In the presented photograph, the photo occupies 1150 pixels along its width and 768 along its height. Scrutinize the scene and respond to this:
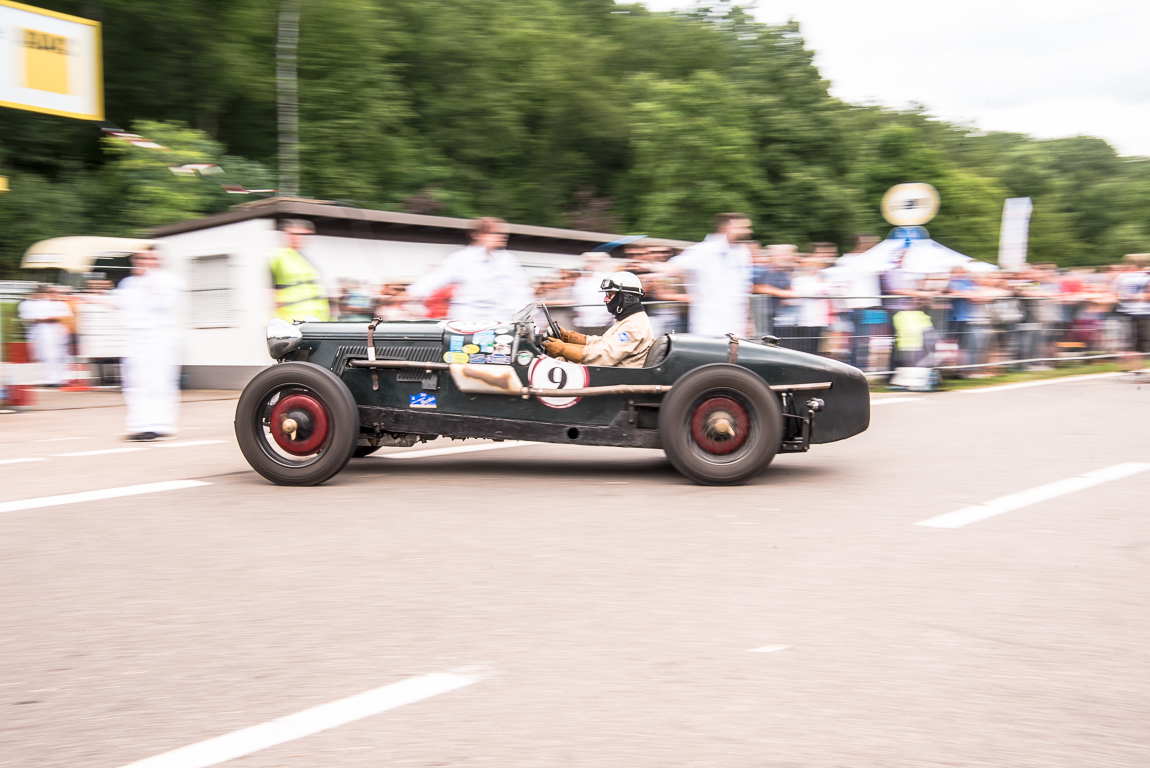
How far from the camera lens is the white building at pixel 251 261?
16.4m

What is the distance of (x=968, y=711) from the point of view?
10.1ft

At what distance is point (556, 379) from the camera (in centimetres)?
689

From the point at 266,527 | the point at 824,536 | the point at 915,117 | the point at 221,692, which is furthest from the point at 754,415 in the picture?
the point at 915,117

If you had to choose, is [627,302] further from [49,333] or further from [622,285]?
[49,333]

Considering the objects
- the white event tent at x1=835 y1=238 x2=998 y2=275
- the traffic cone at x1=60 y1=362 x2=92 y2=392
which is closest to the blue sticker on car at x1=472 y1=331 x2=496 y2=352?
the white event tent at x1=835 y1=238 x2=998 y2=275

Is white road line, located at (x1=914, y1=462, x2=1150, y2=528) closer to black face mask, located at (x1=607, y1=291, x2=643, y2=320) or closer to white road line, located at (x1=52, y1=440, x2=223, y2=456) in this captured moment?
black face mask, located at (x1=607, y1=291, x2=643, y2=320)

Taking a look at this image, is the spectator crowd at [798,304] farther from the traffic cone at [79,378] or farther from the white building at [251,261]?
the white building at [251,261]

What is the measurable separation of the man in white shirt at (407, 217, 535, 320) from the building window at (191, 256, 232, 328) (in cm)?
868

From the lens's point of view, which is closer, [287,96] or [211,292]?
[211,292]

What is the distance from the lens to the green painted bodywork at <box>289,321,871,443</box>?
22.6 feet

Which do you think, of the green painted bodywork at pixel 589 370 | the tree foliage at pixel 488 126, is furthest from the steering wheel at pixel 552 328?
the tree foliage at pixel 488 126

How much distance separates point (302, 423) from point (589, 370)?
1943mm

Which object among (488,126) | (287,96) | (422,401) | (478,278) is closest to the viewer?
(422,401)

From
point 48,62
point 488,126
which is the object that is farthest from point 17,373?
point 488,126
